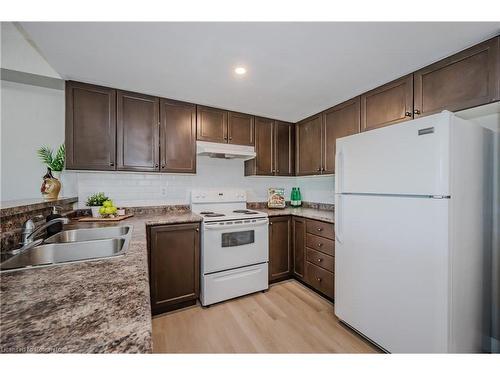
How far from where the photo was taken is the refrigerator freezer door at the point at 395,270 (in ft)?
4.07

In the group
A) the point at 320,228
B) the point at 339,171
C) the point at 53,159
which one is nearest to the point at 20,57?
the point at 53,159

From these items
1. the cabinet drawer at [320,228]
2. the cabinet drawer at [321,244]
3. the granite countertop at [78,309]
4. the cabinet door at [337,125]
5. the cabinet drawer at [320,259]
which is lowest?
the cabinet drawer at [320,259]

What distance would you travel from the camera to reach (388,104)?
195 cm

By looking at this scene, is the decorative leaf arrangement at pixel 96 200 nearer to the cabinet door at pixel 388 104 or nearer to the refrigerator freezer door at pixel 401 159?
the refrigerator freezer door at pixel 401 159

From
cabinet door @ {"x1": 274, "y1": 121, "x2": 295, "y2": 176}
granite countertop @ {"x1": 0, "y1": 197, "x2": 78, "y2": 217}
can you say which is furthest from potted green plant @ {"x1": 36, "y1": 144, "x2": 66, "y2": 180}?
cabinet door @ {"x1": 274, "y1": 121, "x2": 295, "y2": 176}

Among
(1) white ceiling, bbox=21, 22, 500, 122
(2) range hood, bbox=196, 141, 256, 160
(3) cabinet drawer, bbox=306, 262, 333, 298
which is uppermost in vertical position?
(1) white ceiling, bbox=21, 22, 500, 122

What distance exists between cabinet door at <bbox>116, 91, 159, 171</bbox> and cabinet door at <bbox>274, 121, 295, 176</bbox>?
5.25 ft

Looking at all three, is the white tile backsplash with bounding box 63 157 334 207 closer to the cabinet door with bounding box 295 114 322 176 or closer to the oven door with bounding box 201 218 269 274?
the cabinet door with bounding box 295 114 322 176

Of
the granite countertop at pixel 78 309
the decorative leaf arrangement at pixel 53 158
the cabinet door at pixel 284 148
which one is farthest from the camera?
the cabinet door at pixel 284 148

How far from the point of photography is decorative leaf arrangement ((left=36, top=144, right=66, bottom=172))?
215 cm

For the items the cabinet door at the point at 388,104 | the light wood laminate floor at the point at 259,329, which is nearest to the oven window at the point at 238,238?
the light wood laminate floor at the point at 259,329

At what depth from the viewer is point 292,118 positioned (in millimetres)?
3059

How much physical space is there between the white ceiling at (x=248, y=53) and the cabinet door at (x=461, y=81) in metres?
0.07

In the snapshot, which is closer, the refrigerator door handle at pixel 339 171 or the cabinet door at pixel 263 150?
the refrigerator door handle at pixel 339 171
